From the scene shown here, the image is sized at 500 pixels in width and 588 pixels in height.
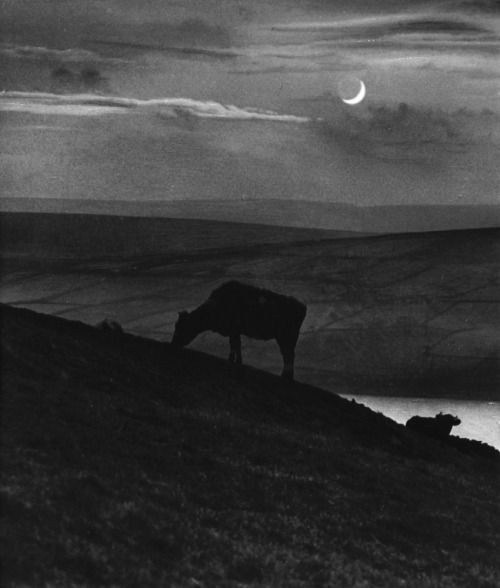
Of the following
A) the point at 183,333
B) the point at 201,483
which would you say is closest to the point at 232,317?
the point at 183,333

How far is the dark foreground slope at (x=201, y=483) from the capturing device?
32.7 ft

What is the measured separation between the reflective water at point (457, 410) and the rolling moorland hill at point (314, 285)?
0.59ft

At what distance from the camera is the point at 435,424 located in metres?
17.9

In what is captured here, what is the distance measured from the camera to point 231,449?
1286 cm

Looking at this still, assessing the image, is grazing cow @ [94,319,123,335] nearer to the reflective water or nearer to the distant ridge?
the distant ridge

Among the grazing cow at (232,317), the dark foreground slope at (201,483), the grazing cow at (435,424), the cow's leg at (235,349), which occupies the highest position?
the grazing cow at (232,317)

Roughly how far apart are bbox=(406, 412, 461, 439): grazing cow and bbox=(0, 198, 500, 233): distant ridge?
394 cm

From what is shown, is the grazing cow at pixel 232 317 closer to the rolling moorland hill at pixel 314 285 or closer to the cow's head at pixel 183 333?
the cow's head at pixel 183 333

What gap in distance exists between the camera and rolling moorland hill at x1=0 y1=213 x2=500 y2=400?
18469 mm

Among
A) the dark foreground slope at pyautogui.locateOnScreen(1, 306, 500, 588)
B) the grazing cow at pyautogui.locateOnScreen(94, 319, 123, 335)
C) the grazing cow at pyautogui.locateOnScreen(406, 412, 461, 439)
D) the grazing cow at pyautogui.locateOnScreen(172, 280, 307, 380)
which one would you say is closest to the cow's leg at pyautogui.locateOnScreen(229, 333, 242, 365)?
the grazing cow at pyautogui.locateOnScreen(172, 280, 307, 380)

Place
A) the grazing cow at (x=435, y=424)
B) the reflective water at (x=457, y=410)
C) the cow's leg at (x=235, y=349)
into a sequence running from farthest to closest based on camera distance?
the reflective water at (x=457, y=410) → the grazing cow at (x=435, y=424) → the cow's leg at (x=235, y=349)

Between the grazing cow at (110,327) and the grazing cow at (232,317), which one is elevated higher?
the grazing cow at (232,317)

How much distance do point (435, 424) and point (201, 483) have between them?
7355 millimetres

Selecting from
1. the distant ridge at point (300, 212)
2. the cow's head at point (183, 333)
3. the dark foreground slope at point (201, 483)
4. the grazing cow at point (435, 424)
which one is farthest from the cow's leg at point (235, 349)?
the grazing cow at point (435, 424)
